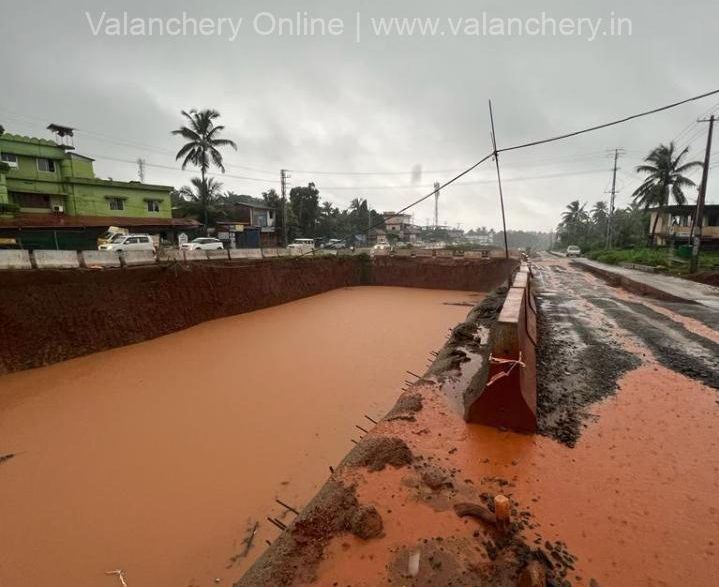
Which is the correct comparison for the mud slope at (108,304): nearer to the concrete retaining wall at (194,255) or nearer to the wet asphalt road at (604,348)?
the concrete retaining wall at (194,255)

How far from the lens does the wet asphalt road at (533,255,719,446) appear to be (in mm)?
4773

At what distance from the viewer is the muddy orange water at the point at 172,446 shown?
3.81 metres

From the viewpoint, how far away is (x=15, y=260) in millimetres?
9555

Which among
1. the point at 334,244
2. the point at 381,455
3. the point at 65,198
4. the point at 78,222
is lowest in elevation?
the point at 381,455

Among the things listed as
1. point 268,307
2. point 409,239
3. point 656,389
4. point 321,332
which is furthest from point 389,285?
point 409,239

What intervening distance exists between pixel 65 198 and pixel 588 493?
28062mm

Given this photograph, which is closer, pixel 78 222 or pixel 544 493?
pixel 544 493

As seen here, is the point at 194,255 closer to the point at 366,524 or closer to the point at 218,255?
the point at 218,255

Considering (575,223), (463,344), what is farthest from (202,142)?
(575,223)

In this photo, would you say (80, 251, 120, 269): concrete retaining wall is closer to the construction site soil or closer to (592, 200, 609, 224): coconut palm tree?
the construction site soil

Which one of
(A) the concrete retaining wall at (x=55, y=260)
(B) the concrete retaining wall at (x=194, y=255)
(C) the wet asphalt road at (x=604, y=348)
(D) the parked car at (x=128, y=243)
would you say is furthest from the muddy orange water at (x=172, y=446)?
(D) the parked car at (x=128, y=243)

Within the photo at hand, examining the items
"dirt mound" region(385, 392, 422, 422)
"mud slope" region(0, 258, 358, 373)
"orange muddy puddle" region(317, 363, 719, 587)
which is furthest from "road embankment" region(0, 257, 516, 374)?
"orange muddy puddle" region(317, 363, 719, 587)

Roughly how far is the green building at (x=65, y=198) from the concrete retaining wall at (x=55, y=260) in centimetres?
795

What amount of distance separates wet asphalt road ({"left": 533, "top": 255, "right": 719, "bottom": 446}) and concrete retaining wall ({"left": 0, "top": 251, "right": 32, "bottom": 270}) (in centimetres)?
1243
